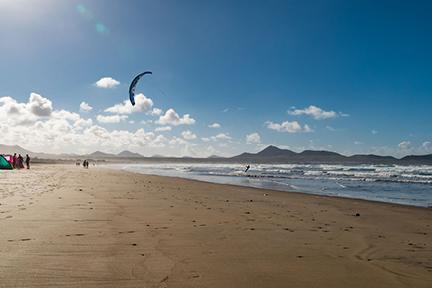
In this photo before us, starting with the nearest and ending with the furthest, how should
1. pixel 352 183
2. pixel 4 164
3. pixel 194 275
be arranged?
pixel 194 275
pixel 352 183
pixel 4 164

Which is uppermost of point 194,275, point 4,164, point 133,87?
point 133,87

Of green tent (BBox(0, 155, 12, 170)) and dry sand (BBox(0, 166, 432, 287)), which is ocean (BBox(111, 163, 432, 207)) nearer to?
dry sand (BBox(0, 166, 432, 287))

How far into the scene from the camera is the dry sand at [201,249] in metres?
4.14

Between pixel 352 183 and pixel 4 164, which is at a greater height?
pixel 4 164

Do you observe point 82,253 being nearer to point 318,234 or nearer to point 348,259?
point 348,259

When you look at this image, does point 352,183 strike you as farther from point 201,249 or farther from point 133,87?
point 201,249

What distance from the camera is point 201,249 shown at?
216 inches

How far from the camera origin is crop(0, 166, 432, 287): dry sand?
414cm

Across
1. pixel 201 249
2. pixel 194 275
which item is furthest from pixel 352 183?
pixel 194 275

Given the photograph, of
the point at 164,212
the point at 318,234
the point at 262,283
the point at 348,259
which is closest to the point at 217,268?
the point at 262,283

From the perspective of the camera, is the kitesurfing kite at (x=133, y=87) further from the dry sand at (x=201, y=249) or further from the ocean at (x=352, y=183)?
the dry sand at (x=201, y=249)

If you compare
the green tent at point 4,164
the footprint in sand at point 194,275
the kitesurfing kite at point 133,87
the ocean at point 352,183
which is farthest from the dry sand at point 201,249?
the green tent at point 4,164

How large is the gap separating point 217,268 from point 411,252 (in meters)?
3.39

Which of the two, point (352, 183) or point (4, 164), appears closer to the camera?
point (352, 183)
